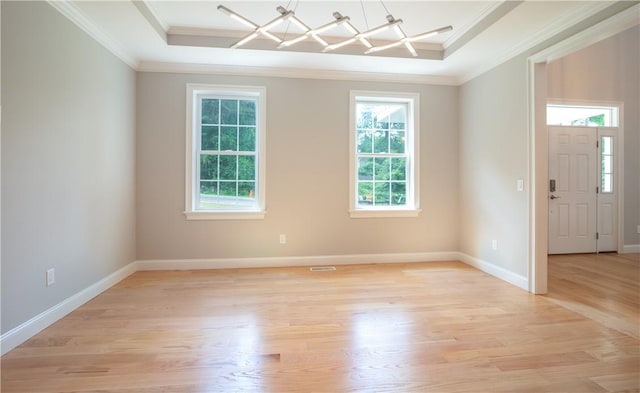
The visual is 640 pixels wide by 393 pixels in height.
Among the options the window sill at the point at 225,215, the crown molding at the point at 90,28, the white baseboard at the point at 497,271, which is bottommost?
the white baseboard at the point at 497,271

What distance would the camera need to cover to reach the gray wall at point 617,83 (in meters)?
4.52

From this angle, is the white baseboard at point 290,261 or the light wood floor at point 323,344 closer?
the light wood floor at point 323,344

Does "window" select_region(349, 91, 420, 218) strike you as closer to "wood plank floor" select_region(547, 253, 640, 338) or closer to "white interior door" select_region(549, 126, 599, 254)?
"wood plank floor" select_region(547, 253, 640, 338)

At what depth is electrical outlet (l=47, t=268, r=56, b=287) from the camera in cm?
228

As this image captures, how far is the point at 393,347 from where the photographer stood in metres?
1.95

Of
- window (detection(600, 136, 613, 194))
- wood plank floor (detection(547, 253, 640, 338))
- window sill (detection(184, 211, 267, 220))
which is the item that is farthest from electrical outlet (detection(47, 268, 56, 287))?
window (detection(600, 136, 613, 194))

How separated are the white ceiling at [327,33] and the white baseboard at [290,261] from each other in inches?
94.3

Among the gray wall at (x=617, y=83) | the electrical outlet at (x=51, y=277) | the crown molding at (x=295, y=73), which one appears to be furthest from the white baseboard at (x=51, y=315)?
the gray wall at (x=617, y=83)

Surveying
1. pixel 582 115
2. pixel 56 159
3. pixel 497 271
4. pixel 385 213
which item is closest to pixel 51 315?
pixel 56 159

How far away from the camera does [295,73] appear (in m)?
3.87

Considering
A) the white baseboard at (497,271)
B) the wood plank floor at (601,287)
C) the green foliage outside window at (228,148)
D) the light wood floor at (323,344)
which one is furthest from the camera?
the green foliage outside window at (228,148)

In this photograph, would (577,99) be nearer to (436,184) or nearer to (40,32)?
(436,184)

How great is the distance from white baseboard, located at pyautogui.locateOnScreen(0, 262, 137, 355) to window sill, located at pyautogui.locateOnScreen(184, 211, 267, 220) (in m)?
0.97

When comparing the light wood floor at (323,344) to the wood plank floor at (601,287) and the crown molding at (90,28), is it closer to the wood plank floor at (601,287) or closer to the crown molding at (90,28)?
the wood plank floor at (601,287)
